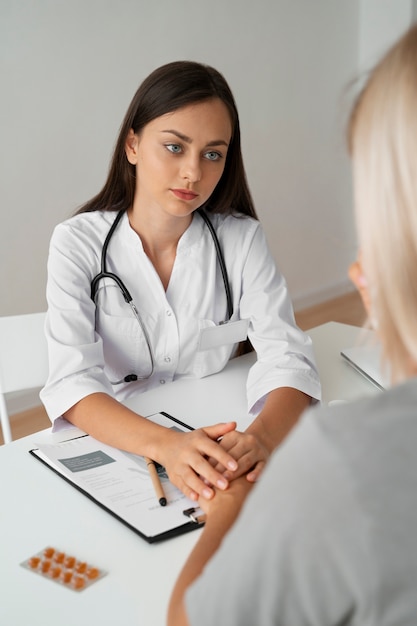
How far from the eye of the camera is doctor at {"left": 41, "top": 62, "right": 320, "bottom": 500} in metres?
1.47

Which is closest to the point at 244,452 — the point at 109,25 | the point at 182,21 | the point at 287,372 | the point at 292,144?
the point at 287,372

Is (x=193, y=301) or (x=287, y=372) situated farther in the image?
(x=193, y=301)

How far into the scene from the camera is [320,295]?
445 cm

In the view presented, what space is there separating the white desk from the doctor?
15 cm

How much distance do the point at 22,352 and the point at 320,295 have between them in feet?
9.94

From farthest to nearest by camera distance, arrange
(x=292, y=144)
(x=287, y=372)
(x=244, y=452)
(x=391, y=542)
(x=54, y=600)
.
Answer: (x=292, y=144), (x=287, y=372), (x=244, y=452), (x=54, y=600), (x=391, y=542)

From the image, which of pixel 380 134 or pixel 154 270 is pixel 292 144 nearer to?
pixel 154 270

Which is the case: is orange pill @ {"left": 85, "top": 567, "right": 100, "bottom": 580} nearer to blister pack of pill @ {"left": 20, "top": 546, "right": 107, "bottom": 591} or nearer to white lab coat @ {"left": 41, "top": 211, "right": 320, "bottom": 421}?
blister pack of pill @ {"left": 20, "top": 546, "right": 107, "bottom": 591}

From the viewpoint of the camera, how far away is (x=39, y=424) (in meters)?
2.90

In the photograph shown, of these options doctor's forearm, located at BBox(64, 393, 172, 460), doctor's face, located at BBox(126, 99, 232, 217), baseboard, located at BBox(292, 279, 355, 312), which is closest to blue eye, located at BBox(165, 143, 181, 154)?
doctor's face, located at BBox(126, 99, 232, 217)

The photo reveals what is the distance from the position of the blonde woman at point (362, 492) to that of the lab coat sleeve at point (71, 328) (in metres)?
0.88

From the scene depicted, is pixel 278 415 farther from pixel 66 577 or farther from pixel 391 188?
pixel 391 188

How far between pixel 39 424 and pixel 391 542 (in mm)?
2543

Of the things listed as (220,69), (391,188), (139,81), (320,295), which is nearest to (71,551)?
(391,188)
